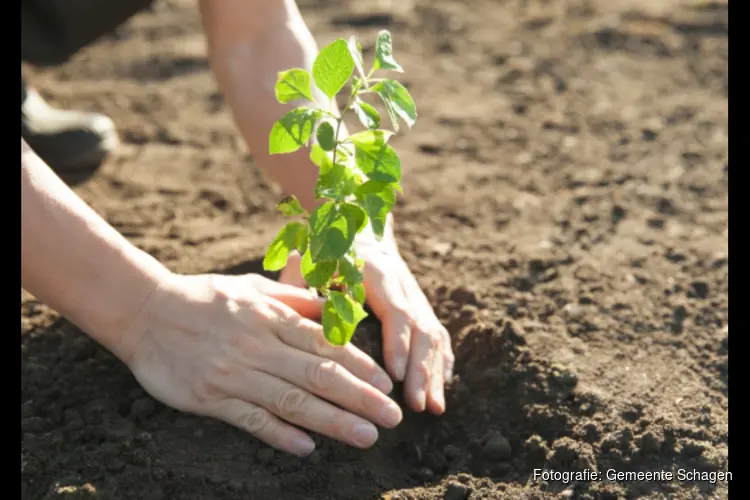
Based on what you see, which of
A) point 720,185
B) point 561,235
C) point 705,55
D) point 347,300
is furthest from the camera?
point 705,55

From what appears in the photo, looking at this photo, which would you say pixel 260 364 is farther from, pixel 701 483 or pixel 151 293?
pixel 701 483

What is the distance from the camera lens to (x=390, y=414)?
6.79 feet

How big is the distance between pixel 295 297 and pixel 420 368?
34 centimetres

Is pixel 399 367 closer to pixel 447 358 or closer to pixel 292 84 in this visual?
pixel 447 358

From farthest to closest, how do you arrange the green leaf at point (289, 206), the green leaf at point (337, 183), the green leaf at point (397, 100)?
the green leaf at point (289, 206) < the green leaf at point (337, 183) < the green leaf at point (397, 100)

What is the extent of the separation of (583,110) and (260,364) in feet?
6.89

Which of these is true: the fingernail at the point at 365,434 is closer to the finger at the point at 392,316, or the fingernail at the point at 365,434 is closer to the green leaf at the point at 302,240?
the finger at the point at 392,316

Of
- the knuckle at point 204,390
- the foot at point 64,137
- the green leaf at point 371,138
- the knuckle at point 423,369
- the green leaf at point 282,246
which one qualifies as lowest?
the knuckle at point 204,390

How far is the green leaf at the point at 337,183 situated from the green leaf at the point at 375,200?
0.02 metres

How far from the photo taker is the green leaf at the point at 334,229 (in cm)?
176

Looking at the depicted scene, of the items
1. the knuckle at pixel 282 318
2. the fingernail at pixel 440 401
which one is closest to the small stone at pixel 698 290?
the fingernail at pixel 440 401

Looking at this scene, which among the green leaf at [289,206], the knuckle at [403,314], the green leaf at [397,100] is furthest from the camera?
the knuckle at [403,314]

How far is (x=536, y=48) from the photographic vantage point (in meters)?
4.10
